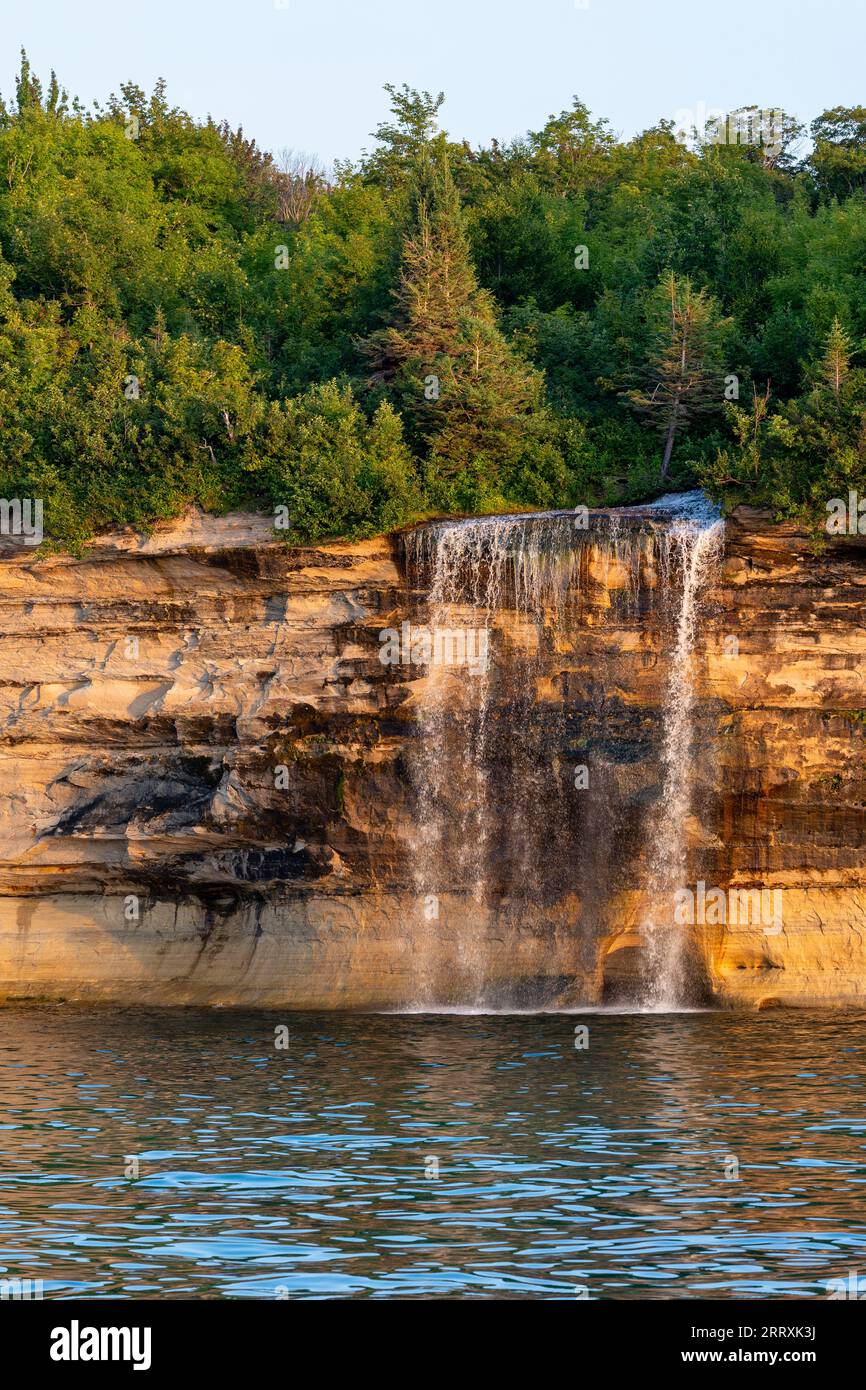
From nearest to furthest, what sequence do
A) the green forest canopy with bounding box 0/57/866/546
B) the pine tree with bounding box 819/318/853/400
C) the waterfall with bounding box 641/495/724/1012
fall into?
the waterfall with bounding box 641/495/724/1012
the pine tree with bounding box 819/318/853/400
the green forest canopy with bounding box 0/57/866/546

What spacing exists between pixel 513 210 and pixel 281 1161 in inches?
1428

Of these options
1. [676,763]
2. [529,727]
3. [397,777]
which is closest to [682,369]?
[529,727]

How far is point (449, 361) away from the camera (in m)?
38.9

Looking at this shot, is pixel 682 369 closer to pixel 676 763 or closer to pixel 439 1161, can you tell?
pixel 676 763

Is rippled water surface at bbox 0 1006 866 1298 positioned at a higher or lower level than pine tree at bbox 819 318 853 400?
lower

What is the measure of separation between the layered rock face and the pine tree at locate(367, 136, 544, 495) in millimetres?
3526

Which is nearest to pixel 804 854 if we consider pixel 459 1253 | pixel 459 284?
pixel 459 284

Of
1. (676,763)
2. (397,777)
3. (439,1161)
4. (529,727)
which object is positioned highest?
(529,727)

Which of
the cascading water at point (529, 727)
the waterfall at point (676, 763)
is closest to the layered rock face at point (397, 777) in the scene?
the cascading water at point (529, 727)

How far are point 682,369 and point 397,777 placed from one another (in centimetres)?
1111

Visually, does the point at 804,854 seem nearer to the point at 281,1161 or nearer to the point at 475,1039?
the point at 475,1039

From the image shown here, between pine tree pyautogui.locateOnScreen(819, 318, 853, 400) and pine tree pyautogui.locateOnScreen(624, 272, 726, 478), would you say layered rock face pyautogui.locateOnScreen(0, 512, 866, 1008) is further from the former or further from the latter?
pine tree pyautogui.locateOnScreen(624, 272, 726, 478)

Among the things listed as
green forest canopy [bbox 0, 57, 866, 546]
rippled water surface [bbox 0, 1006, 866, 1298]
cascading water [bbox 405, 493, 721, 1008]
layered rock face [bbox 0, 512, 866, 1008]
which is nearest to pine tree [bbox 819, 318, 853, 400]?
green forest canopy [bbox 0, 57, 866, 546]

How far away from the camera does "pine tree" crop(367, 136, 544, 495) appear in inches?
1511
